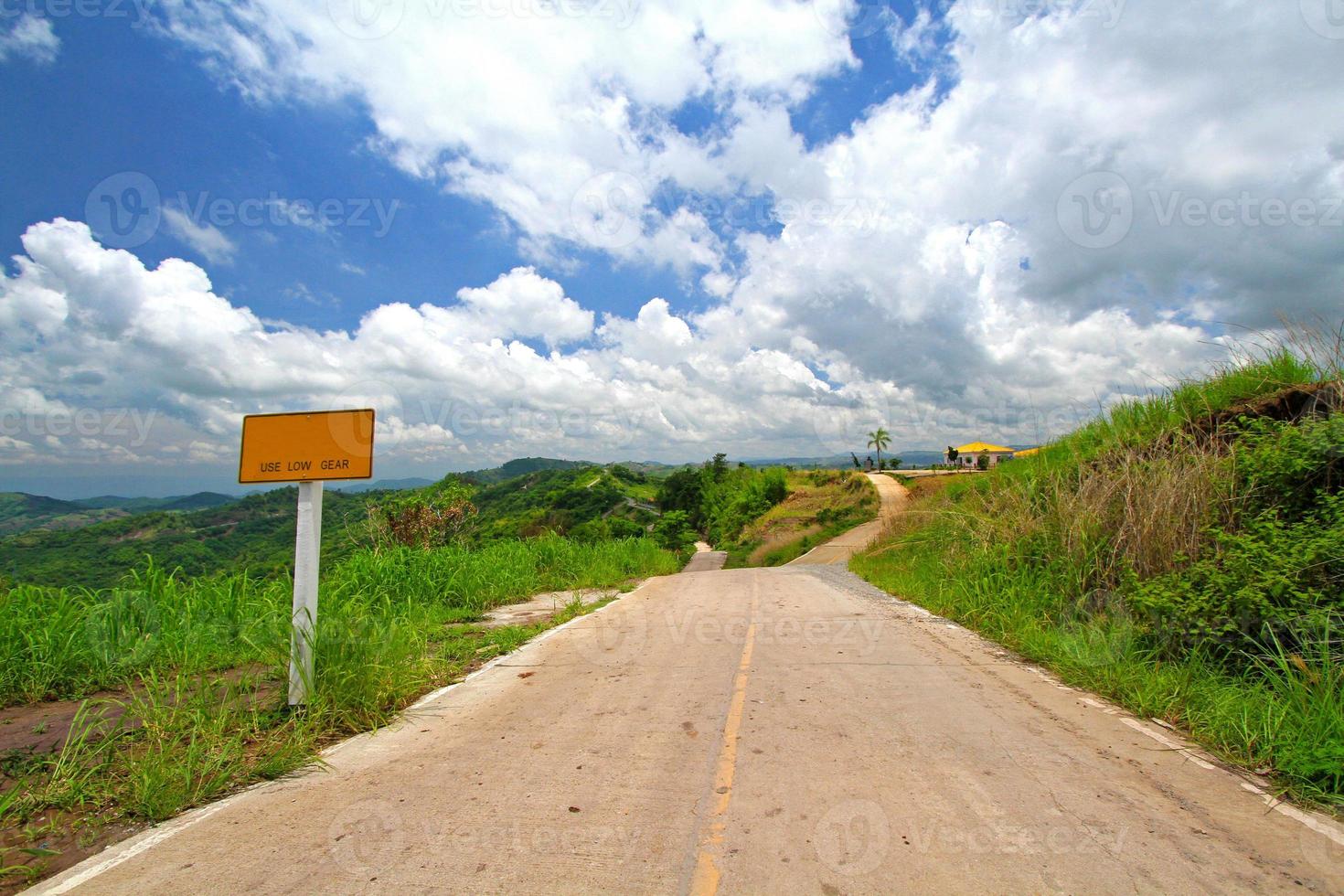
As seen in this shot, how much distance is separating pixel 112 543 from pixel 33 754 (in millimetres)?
25570

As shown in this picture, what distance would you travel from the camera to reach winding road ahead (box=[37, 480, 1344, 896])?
2.86 m

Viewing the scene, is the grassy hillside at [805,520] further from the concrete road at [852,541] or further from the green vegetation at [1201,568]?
the green vegetation at [1201,568]

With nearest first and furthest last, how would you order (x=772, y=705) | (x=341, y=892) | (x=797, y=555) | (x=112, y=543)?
(x=341, y=892) < (x=772, y=705) < (x=112, y=543) < (x=797, y=555)

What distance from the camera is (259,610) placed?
6.41 meters

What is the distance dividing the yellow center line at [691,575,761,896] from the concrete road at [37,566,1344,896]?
0.05 ft

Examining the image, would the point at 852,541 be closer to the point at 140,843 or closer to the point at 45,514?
the point at 140,843

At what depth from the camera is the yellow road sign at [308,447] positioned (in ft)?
15.4

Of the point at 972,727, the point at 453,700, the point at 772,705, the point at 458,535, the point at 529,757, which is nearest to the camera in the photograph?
the point at 529,757

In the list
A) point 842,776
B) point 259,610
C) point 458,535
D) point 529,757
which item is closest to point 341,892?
point 529,757

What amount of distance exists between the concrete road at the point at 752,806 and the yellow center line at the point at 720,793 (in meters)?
0.01

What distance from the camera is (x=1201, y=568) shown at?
5773 millimetres

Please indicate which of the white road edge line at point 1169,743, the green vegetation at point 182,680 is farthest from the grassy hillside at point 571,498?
the white road edge line at point 1169,743

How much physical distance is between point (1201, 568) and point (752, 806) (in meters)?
4.96

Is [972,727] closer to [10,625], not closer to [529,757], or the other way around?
[529,757]
